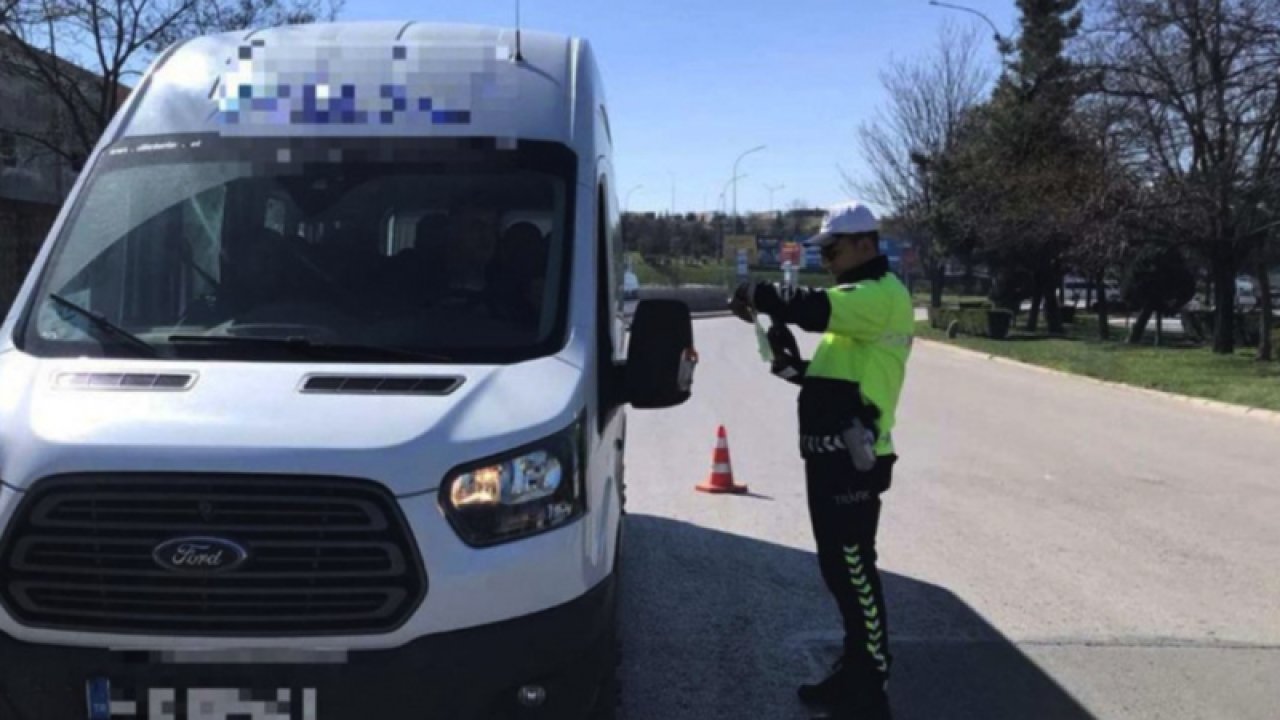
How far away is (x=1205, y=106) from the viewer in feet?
78.8

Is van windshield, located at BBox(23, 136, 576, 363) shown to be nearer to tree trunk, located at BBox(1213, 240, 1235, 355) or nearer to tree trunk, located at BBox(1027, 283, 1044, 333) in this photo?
tree trunk, located at BBox(1213, 240, 1235, 355)

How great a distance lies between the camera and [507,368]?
12.1 feet

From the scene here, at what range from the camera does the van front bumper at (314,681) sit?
317 cm

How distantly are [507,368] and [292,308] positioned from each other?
32.4 inches

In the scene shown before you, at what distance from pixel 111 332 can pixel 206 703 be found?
127cm

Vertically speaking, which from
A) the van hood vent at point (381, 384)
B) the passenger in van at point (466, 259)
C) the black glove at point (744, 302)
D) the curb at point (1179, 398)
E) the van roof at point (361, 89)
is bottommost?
the curb at point (1179, 398)

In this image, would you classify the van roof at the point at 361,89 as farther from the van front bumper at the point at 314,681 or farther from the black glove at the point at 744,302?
the van front bumper at the point at 314,681

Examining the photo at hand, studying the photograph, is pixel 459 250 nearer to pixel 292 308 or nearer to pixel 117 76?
pixel 292 308

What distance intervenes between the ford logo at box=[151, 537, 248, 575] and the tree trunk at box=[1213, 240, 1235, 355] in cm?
2621

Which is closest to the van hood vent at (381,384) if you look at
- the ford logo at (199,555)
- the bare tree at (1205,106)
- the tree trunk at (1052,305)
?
the ford logo at (199,555)

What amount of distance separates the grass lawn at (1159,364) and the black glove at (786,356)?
556 inches

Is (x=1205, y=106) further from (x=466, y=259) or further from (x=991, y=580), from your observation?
(x=466, y=259)

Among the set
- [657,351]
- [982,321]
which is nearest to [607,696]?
[657,351]

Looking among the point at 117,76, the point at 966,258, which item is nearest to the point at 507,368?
the point at 117,76
